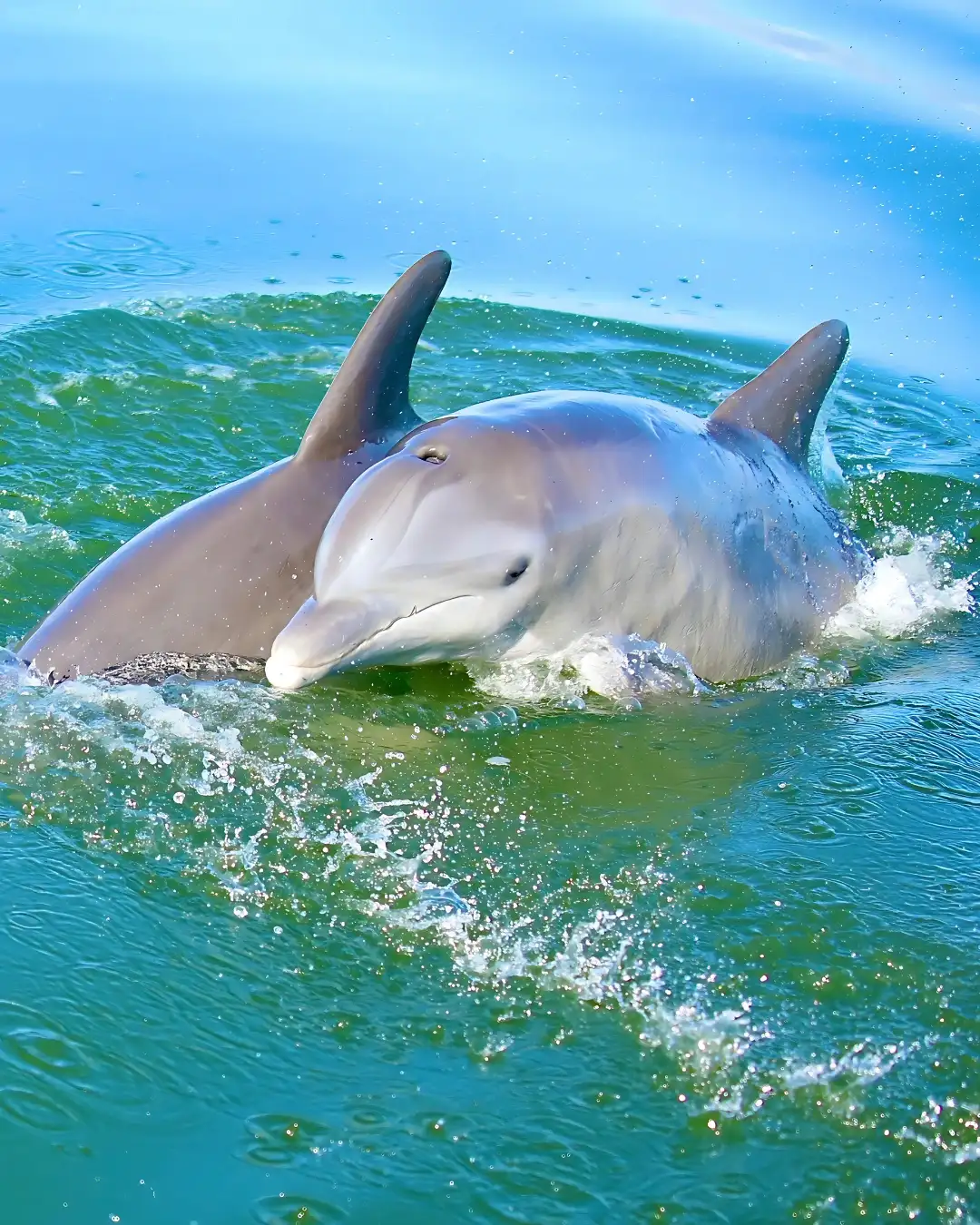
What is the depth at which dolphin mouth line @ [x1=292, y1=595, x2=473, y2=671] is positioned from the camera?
5.86 metres

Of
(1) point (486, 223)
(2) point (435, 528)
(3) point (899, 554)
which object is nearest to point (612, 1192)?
(2) point (435, 528)

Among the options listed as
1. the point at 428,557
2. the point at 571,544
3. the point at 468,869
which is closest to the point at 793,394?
the point at 571,544

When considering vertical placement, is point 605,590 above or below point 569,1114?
above

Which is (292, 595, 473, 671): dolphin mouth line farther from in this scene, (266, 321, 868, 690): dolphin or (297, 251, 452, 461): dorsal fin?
(297, 251, 452, 461): dorsal fin

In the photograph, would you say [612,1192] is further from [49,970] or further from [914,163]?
[914,163]

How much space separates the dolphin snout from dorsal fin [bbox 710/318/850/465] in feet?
7.61

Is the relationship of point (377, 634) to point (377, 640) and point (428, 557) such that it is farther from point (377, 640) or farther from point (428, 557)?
point (428, 557)

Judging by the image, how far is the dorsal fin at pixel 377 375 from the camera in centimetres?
685

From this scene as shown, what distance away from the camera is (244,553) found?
6598 mm

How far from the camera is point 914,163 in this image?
16.4 metres

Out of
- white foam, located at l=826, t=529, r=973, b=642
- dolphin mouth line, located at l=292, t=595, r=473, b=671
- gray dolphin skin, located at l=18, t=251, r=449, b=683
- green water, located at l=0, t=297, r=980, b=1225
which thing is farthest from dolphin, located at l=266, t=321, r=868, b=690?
gray dolphin skin, located at l=18, t=251, r=449, b=683

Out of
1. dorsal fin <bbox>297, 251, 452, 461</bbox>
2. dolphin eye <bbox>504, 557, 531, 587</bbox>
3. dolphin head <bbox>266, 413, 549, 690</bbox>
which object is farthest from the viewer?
dorsal fin <bbox>297, 251, 452, 461</bbox>

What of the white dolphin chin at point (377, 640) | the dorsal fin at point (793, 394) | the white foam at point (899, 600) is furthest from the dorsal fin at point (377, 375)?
the white foam at point (899, 600)

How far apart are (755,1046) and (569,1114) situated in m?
0.58
